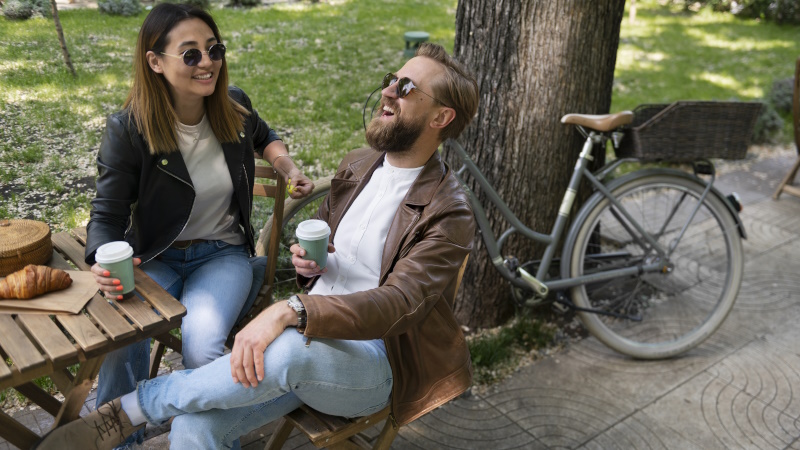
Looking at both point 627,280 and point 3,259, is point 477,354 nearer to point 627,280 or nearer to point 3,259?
point 627,280

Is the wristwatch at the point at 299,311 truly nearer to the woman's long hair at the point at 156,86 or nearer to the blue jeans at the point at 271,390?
the blue jeans at the point at 271,390

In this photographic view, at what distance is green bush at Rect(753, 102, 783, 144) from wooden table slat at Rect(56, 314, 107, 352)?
22.9 feet

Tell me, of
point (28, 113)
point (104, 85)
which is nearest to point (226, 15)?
point (104, 85)

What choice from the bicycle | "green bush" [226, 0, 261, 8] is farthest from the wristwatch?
"green bush" [226, 0, 261, 8]

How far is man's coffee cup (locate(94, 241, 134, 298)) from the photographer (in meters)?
1.87

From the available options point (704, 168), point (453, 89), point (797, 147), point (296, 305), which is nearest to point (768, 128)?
point (797, 147)

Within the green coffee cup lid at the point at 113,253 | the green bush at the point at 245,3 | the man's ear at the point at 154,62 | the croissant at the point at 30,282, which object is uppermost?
the green bush at the point at 245,3

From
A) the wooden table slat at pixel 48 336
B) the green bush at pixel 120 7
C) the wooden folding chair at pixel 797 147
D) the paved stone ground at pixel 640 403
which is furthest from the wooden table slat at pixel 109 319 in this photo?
the wooden folding chair at pixel 797 147

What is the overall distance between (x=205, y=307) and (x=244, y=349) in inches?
23.5

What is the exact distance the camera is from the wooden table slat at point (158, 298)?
192 centimetres

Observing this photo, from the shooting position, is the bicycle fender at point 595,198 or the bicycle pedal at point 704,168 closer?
the bicycle fender at point 595,198

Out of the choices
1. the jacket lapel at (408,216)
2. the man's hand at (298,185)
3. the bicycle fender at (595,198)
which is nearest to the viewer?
the jacket lapel at (408,216)

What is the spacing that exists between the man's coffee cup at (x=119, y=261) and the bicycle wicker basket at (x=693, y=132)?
2.42m

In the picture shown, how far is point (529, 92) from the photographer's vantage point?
329 centimetres
